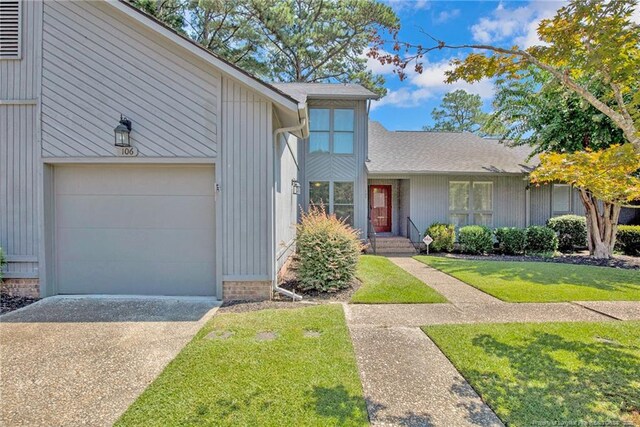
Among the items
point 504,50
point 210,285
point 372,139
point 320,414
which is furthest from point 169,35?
point 372,139

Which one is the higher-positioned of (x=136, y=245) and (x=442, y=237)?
(x=136, y=245)

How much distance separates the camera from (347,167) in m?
11.8

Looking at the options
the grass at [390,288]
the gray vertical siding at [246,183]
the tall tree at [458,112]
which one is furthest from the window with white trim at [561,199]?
the tall tree at [458,112]

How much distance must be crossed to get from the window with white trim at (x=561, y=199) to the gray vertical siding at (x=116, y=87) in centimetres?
1379

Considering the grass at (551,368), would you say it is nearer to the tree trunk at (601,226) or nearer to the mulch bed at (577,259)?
the mulch bed at (577,259)

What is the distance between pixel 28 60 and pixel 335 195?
8.79 meters

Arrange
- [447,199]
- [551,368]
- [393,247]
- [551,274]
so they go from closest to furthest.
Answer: [551,368]
[551,274]
[393,247]
[447,199]

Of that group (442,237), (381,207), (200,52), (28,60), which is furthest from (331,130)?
(28,60)

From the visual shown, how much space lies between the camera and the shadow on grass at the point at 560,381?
2.54m

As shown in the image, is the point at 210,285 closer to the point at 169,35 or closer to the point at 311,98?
the point at 169,35

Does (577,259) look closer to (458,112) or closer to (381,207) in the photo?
(381,207)

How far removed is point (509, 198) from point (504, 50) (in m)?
10.6

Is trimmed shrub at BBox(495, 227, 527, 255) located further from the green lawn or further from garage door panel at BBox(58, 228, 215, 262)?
garage door panel at BBox(58, 228, 215, 262)

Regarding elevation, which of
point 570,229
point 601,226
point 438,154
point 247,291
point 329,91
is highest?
point 329,91
